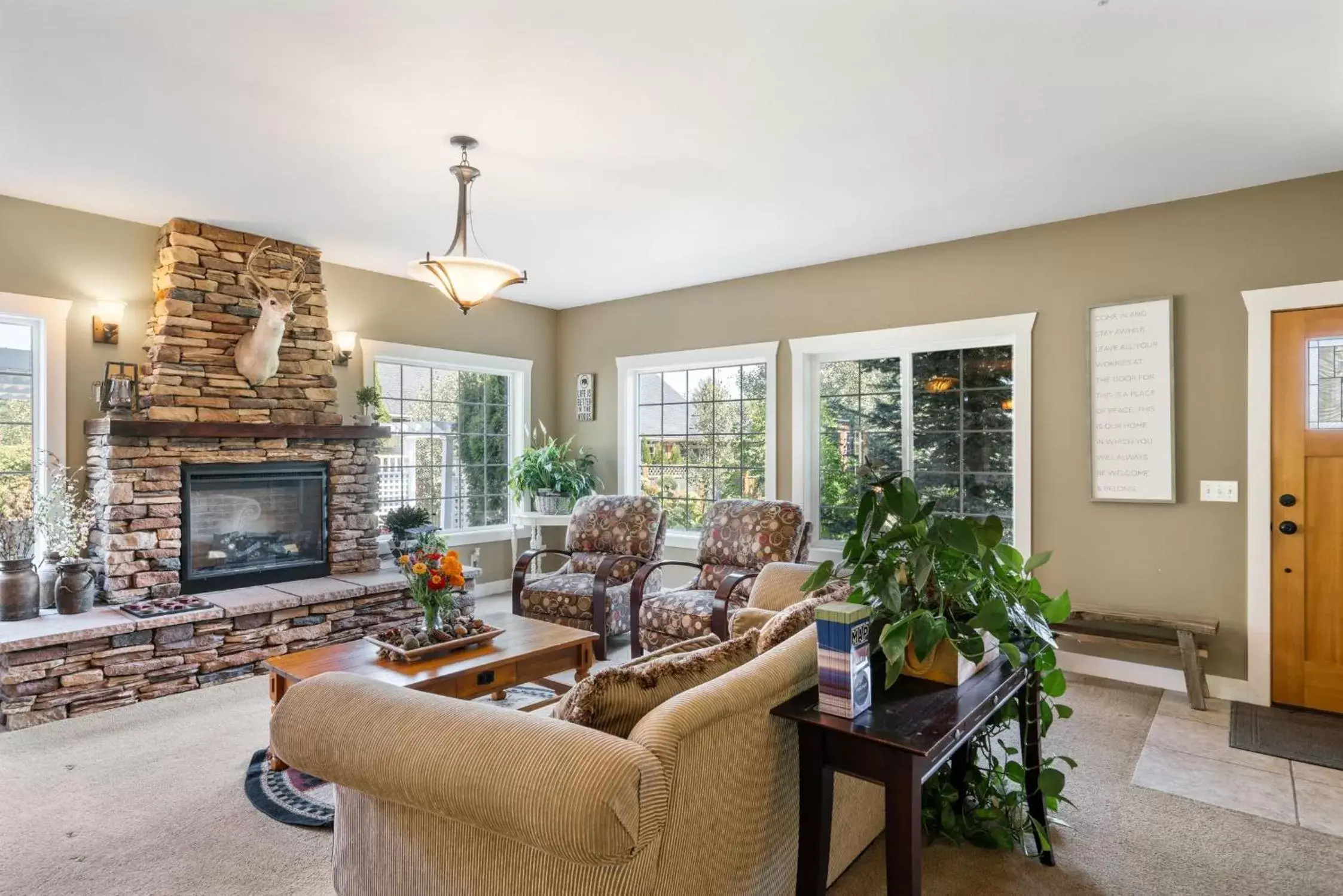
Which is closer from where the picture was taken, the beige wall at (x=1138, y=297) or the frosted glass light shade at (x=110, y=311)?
the beige wall at (x=1138, y=297)

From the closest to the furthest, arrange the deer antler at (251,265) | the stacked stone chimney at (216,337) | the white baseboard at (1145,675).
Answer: the white baseboard at (1145,675) → the stacked stone chimney at (216,337) → the deer antler at (251,265)

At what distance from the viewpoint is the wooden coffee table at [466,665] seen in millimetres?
2832

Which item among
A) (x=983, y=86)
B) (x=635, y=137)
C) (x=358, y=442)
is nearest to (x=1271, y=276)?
(x=983, y=86)

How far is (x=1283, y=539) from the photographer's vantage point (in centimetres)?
371

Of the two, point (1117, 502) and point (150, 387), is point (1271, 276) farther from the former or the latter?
point (150, 387)

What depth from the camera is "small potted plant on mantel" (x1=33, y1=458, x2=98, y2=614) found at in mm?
3881

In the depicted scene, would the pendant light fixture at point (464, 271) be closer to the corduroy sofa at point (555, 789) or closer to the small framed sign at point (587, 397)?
the corduroy sofa at point (555, 789)

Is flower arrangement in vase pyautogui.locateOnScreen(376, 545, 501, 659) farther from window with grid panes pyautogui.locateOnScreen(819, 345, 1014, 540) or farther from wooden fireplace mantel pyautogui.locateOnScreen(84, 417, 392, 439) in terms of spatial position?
window with grid panes pyautogui.locateOnScreen(819, 345, 1014, 540)

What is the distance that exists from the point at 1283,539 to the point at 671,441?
Answer: 403 centimetres

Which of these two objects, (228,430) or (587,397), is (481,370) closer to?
(587,397)

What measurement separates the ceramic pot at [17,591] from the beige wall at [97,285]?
71 cm

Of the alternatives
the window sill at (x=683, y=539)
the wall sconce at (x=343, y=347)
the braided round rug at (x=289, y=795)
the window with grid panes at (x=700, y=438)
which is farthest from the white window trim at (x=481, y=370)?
the braided round rug at (x=289, y=795)

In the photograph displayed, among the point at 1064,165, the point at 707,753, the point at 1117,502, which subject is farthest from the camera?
the point at 1117,502

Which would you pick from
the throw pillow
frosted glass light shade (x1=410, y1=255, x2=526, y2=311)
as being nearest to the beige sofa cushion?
the throw pillow
